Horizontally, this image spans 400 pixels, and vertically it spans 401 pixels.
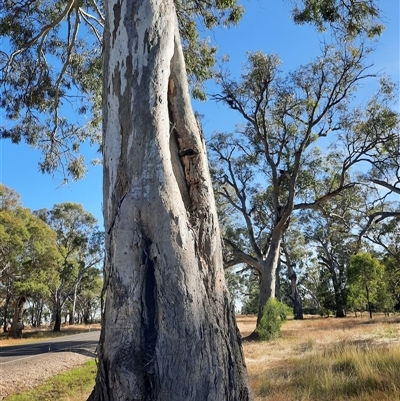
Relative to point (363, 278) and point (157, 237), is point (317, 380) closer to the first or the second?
point (157, 237)

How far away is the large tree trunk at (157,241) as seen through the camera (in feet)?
7.70

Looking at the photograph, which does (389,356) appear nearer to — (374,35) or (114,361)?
(114,361)

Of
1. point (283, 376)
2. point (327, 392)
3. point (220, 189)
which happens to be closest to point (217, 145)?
point (220, 189)

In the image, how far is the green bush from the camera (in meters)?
14.6

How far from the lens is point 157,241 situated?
2580 millimetres

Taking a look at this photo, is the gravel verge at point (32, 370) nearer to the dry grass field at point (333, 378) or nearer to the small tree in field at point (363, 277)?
the dry grass field at point (333, 378)

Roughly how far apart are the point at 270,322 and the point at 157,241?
42.8 ft

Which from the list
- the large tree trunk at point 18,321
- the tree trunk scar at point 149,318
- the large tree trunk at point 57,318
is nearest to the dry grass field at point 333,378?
the tree trunk scar at point 149,318

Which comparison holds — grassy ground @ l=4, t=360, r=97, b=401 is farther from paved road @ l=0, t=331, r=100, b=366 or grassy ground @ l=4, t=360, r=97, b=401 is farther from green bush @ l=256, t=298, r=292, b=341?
green bush @ l=256, t=298, r=292, b=341

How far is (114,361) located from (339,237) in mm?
29781

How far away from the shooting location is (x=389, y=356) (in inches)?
261

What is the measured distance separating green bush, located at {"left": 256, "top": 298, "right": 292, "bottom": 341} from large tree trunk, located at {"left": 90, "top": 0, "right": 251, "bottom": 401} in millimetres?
12445

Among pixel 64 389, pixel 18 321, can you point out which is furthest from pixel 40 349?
pixel 18 321

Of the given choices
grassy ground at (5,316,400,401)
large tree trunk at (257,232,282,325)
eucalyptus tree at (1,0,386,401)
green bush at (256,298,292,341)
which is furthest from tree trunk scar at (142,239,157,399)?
large tree trunk at (257,232,282,325)
